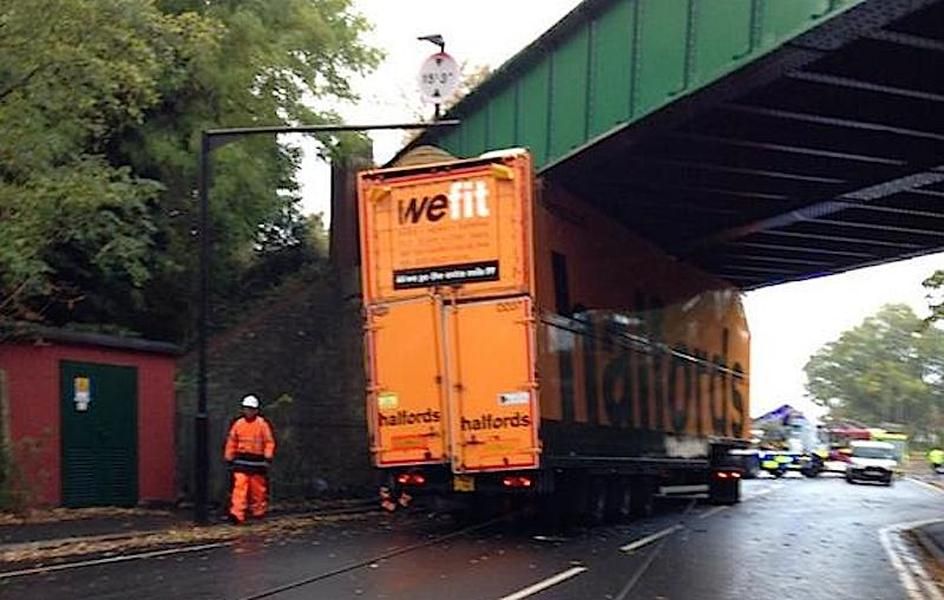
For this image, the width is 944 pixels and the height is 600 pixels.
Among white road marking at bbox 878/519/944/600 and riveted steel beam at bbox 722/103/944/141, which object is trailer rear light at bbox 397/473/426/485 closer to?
white road marking at bbox 878/519/944/600

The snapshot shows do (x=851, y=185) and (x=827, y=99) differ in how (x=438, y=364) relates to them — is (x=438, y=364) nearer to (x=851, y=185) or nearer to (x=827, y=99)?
(x=827, y=99)

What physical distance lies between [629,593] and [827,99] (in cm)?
758

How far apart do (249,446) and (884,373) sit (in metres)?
96.1

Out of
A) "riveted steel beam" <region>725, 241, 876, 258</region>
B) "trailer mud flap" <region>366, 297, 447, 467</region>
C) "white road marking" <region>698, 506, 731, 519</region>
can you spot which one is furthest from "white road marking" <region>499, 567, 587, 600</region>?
"riveted steel beam" <region>725, 241, 876, 258</region>

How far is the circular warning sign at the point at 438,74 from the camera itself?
19219 millimetres

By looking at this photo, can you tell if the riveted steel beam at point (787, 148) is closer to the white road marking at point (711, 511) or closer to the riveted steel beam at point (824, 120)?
the riveted steel beam at point (824, 120)

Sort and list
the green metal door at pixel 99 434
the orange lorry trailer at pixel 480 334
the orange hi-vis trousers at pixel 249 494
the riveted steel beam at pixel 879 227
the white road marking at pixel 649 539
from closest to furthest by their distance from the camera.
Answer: the orange lorry trailer at pixel 480 334 < the white road marking at pixel 649 539 < the orange hi-vis trousers at pixel 249 494 < the green metal door at pixel 99 434 < the riveted steel beam at pixel 879 227

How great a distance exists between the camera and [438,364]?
53.9 ft

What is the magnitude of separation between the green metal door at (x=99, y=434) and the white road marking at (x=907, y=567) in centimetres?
1182

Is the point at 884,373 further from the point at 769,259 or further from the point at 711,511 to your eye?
the point at 711,511

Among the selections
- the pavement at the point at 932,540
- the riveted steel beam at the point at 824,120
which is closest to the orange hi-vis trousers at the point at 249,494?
the riveted steel beam at the point at 824,120

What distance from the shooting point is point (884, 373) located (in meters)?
107

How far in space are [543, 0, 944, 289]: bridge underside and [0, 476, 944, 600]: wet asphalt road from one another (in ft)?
18.5

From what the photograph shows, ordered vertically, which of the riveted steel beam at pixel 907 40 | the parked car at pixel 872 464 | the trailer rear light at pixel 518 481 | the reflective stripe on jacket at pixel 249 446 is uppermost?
the riveted steel beam at pixel 907 40
